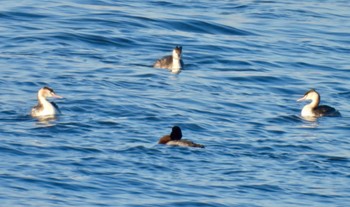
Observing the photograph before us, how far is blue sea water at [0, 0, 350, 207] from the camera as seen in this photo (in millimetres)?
18812

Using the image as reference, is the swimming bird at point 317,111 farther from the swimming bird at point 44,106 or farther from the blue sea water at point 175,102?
the swimming bird at point 44,106

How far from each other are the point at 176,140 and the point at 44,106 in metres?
3.83

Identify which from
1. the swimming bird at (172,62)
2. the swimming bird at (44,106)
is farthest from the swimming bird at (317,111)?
the swimming bird at (44,106)

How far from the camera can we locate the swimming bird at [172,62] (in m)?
30.6

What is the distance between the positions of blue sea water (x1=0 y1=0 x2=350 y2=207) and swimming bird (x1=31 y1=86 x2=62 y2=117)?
0.33m

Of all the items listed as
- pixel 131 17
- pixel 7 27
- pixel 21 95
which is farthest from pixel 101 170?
pixel 131 17

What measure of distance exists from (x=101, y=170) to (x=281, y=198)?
300 centimetres

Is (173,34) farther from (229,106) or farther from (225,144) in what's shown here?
(225,144)

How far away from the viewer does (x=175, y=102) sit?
26.6m

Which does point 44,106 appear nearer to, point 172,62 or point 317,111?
point 317,111

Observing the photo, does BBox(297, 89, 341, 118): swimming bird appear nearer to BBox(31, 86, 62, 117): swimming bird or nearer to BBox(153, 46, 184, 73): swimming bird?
BBox(153, 46, 184, 73): swimming bird

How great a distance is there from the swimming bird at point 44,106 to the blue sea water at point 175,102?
33 cm

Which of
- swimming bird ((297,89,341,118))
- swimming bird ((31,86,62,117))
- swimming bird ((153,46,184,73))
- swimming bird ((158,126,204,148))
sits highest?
swimming bird ((153,46,184,73))

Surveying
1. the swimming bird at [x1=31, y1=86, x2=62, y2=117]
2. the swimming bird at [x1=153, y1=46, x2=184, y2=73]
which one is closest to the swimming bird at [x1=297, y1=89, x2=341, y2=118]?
the swimming bird at [x1=153, y1=46, x2=184, y2=73]
